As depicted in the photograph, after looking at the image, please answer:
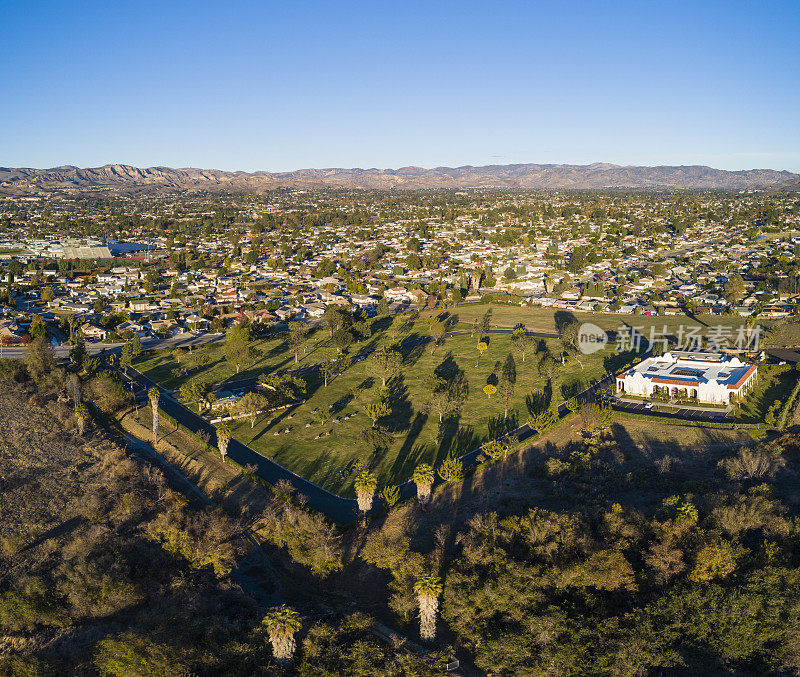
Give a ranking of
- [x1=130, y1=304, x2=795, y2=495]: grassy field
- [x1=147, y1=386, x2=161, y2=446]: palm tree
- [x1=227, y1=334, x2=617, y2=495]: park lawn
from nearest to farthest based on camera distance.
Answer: [x1=227, y1=334, x2=617, y2=495]: park lawn < [x1=130, y1=304, x2=795, y2=495]: grassy field < [x1=147, y1=386, x2=161, y2=446]: palm tree

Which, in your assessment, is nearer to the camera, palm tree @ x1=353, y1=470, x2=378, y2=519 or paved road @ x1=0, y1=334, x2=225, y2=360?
palm tree @ x1=353, y1=470, x2=378, y2=519

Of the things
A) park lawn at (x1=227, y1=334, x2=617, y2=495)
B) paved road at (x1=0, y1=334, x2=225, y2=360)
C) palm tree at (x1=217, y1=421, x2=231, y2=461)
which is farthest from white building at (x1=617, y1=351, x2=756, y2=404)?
paved road at (x1=0, y1=334, x2=225, y2=360)

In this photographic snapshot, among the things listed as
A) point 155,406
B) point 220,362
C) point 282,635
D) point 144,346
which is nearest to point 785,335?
point 220,362

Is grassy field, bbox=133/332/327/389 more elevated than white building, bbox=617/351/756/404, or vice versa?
white building, bbox=617/351/756/404

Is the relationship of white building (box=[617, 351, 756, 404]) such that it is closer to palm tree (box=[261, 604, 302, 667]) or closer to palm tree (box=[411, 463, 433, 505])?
palm tree (box=[411, 463, 433, 505])

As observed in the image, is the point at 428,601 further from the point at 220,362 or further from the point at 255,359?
the point at 220,362

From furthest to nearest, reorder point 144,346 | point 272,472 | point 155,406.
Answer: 1. point 144,346
2. point 155,406
3. point 272,472

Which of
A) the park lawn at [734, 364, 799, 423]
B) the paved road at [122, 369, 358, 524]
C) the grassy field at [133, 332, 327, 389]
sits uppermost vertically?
the park lawn at [734, 364, 799, 423]
